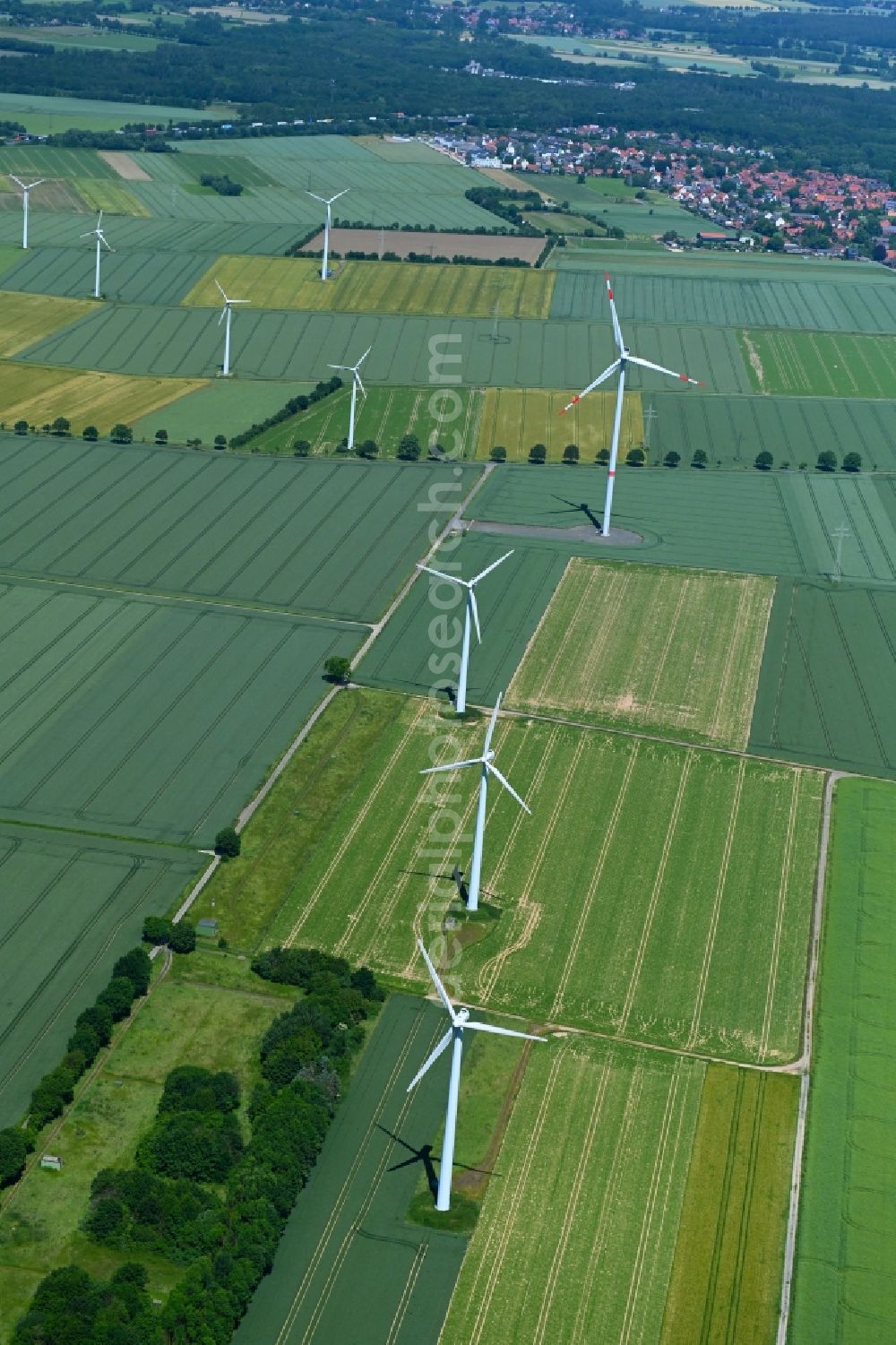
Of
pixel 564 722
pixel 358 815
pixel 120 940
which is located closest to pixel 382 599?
pixel 564 722

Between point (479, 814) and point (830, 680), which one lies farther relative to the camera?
point (830, 680)

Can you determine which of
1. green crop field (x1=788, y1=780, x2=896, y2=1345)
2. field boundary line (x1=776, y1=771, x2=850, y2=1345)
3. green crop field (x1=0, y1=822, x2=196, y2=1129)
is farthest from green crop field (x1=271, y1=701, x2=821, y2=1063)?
green crop field (x1=0, y1=822, x2=196, y2=1129)

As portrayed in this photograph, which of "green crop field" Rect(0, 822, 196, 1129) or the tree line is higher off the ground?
the tree line

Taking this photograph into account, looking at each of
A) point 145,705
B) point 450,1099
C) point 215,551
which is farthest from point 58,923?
point 215,551

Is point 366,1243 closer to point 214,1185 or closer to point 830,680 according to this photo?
point 214,1185

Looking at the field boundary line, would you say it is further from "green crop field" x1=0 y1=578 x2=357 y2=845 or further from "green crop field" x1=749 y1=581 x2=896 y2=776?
"green crop field" x1=0 y1=578 x2=357 y2=845

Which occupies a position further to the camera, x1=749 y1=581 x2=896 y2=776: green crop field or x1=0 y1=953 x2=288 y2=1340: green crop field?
x1=749 y1=581 x2=896 y2=776: green crop field

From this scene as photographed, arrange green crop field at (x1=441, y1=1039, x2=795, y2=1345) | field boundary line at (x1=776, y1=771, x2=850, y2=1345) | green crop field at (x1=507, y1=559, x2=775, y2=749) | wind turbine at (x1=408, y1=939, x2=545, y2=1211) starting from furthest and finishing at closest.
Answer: green crop field at (x1=507, y1=559, x2=775, y2=749) < field boundary line at (x1=776, y1=771, x2=850, y2=1345) < wind turbine at (x1=408, y1=939, x2=545, y2=1211) < green crop field at (x1=441, y1=1039, x2=795, y2=1345)
